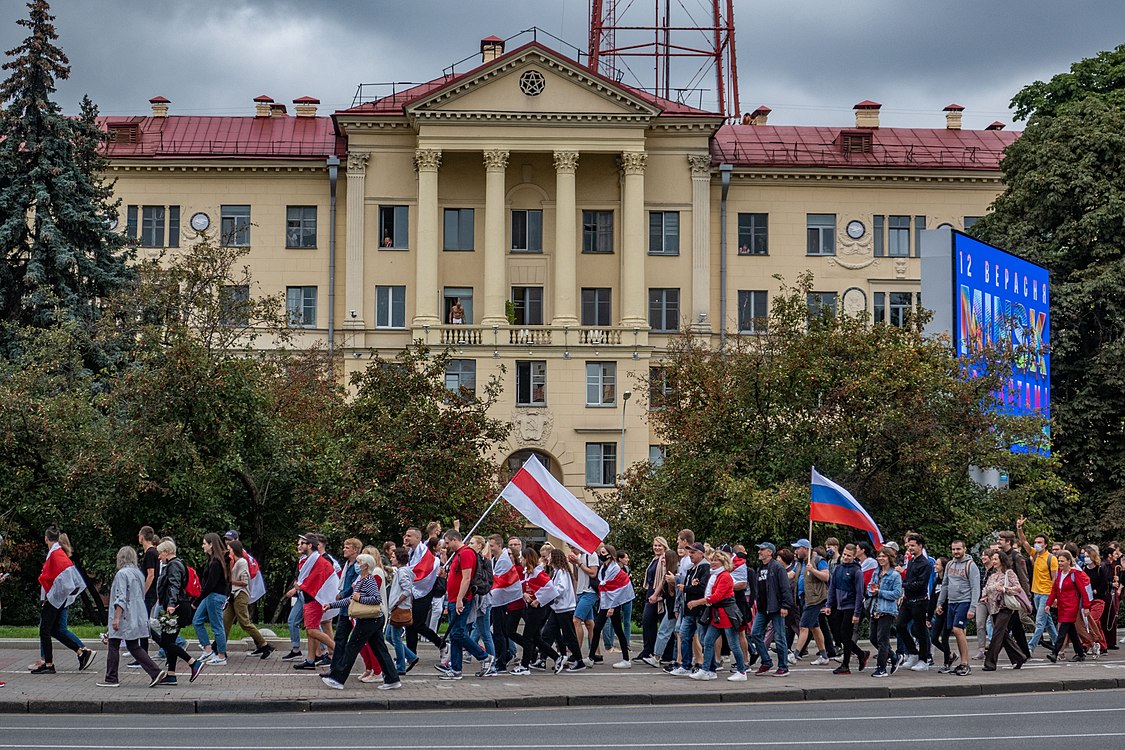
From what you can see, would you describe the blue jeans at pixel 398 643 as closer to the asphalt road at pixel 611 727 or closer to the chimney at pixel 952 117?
the asphalt road at pixel 611 727

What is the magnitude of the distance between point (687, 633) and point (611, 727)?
536 centimetres

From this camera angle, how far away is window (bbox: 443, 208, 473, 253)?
65438 mm

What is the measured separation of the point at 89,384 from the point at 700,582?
60.7 ft

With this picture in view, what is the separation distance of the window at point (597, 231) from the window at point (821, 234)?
869 cm

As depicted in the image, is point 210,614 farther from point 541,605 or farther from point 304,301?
point 304,301

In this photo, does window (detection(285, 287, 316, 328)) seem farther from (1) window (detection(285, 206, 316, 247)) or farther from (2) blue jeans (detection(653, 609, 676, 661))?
(2) blue jeans (detection(653, 609, 676, 661))

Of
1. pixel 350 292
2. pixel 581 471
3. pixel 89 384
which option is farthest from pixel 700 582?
pixel 350 292

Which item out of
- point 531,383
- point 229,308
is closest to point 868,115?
point 531,383

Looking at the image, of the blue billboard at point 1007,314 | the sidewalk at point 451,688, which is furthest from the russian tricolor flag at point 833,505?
the blue billboard at point 1007,314

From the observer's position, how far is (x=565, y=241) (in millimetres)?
63719

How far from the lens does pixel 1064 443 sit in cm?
4597

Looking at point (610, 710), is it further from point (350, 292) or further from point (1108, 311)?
point (350, 292)

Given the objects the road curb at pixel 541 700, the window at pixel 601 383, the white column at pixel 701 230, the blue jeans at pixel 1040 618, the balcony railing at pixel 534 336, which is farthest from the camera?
the white column at pixel 701 230

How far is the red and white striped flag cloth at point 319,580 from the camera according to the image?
21234 mm
